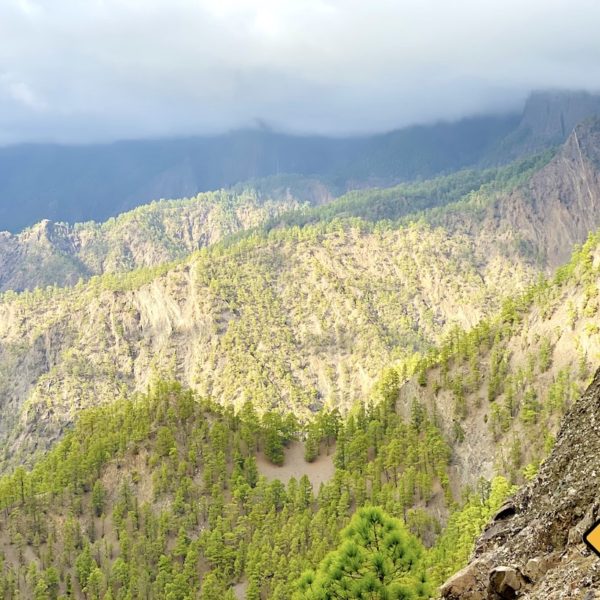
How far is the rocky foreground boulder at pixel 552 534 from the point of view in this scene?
1898 cm

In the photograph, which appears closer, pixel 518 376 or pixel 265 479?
pixel 518 376

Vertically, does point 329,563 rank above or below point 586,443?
below

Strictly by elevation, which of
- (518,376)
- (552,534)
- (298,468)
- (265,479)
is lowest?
(298,468)

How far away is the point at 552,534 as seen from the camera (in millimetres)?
21750

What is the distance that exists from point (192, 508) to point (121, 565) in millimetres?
14867

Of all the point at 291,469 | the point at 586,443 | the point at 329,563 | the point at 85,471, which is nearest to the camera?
the point at 586,443

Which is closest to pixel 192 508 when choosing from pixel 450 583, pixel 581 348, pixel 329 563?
pixel 581 348

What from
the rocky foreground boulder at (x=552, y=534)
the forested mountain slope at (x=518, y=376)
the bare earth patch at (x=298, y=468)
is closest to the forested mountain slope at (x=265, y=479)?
the forested mountain slope at (x=518, y=376)

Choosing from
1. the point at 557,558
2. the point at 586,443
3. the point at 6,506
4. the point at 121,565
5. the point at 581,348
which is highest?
the point at 586,443

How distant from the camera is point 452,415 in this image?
115 meters

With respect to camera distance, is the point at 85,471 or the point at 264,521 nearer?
the point at 264,521

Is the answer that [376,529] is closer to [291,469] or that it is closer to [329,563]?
[329,563]

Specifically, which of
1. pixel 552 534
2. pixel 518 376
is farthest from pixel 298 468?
pixel 552 534

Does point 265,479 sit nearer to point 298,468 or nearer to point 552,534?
point 298,468
